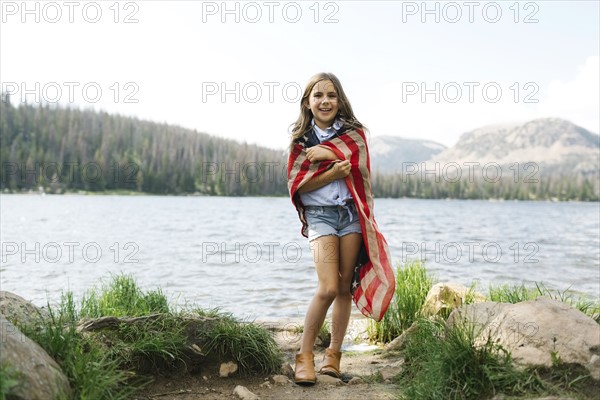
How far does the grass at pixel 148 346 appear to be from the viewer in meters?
3.67

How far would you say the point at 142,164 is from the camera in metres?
119

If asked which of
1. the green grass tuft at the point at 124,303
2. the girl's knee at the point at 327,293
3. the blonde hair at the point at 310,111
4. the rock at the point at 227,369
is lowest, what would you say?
the rock at the point at 227,369

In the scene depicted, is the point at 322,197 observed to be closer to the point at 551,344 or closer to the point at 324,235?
the point at 324,235

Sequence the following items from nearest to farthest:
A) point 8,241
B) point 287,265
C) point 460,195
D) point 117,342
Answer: point 117,342, point 287,265, point 8,241, point 460,195

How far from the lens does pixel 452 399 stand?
3.65 m

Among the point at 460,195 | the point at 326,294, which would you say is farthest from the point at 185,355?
the point at 460,195

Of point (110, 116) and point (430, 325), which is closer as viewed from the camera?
point (430, 325)

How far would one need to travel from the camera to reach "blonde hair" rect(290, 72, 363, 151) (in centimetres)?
496

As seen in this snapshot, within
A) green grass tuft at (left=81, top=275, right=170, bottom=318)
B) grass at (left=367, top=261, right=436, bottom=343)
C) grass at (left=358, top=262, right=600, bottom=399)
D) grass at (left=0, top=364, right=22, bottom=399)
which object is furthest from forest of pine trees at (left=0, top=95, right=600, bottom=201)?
grass at (left=0, top=364, right=22, bottom=399)

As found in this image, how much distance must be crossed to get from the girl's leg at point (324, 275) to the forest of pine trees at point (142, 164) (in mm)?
86596

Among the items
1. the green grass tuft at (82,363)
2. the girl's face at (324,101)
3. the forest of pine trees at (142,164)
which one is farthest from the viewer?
the forest of pine trees at (142,164)

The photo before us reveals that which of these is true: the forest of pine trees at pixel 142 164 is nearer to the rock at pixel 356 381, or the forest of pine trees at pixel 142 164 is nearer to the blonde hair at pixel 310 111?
the blonde hair at pixel 310 111

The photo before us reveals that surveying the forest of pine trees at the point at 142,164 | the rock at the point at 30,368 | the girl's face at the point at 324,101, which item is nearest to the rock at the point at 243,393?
the rock at the point at 30,368

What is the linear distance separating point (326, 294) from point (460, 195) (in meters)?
152
